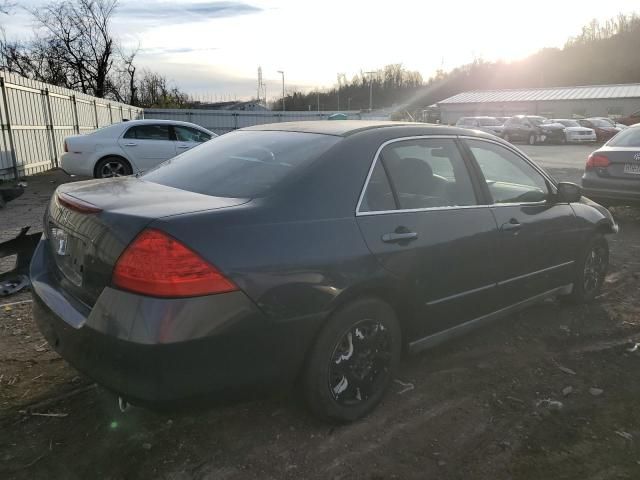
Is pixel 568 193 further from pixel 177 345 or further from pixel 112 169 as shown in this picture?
pixel 112 169

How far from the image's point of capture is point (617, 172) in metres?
8.08

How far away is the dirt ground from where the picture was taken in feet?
8.42

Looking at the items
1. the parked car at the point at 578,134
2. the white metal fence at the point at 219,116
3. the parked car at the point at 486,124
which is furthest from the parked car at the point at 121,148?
the parked car at the point at 578,134

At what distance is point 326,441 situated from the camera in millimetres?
2775

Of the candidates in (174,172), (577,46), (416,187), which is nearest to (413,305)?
(416,187)

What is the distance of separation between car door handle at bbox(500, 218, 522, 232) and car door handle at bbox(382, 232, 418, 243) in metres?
0.93

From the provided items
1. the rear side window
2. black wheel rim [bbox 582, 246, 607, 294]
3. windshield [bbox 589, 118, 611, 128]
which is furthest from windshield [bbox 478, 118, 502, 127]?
black wheel rim [bbox 582, 246, 607, 294]

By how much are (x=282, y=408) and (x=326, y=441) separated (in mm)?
392

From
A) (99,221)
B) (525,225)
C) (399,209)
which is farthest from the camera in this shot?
(525,225)

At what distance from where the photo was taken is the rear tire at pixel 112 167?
466 inches

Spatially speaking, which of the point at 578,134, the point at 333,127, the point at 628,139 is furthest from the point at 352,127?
the point at 578,134

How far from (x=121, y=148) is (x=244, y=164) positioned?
9.86m

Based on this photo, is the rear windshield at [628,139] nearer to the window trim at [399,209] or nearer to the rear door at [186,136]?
the window trim at [399,209]

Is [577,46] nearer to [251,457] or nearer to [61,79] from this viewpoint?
[61,79]
